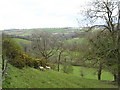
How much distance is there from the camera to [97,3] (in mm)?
9719

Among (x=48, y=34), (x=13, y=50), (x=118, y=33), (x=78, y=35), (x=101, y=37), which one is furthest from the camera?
(x=48, y=34)

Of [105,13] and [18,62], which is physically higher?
[105,13]

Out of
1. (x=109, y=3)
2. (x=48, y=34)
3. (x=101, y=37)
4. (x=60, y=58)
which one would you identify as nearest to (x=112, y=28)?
(x=101, y=37)

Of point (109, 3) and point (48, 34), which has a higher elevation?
point (109, 3)

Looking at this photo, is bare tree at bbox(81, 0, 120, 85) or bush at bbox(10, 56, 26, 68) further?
bare tree at bbox(81, 0, 120, 85)

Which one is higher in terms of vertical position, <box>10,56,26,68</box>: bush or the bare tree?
the bare tree

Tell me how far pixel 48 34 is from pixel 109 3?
9.24 meters

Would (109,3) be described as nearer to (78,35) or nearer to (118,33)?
(118,33)

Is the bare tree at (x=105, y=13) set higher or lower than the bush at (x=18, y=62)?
higher

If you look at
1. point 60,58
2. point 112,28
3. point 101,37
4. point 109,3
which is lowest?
point 60,58

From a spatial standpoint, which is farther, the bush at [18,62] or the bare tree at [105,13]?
the bare tree at [105,13]

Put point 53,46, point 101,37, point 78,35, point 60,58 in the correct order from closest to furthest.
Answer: point 101,37, point 78,35, point 53,46, point 60,58

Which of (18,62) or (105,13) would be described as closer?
(18,62)

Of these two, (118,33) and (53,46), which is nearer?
(118,33)
